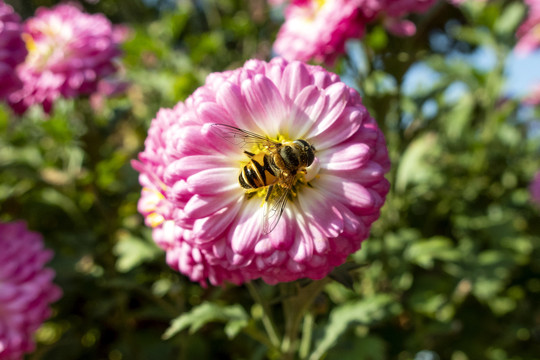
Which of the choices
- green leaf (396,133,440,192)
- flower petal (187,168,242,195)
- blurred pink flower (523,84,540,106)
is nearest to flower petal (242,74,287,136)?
flower petal (187,168,242,195)

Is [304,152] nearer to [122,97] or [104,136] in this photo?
[104,136]

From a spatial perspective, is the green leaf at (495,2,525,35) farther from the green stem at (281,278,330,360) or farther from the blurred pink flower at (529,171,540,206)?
the green stem at (281,278,330,360)

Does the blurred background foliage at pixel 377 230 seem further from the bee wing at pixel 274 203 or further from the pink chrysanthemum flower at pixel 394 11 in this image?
the bee wing at pixel 274 203

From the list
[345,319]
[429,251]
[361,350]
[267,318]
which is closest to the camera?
[267,318]

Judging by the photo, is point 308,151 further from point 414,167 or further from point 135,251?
point 414,167

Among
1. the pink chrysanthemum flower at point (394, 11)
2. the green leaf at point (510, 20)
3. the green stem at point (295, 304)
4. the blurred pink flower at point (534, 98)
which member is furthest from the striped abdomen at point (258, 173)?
the blurred pink flower at point (534, 98)

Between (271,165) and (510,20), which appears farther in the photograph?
(510,20)

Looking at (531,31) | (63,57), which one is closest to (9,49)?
(63,57)

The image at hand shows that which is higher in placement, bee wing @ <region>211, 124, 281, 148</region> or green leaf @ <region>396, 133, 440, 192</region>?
bee wing @ <region>211, 124, 281, 148</region>
